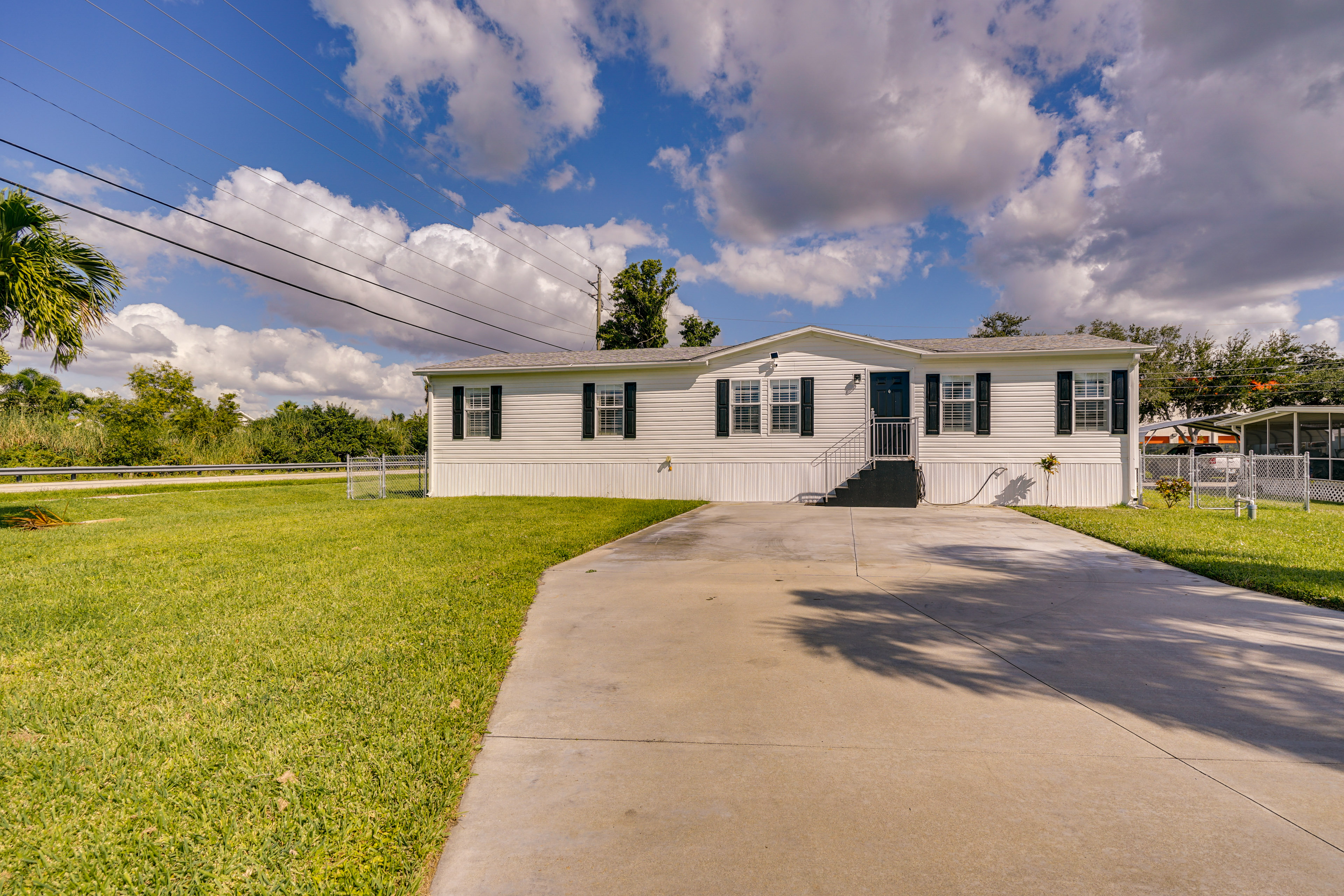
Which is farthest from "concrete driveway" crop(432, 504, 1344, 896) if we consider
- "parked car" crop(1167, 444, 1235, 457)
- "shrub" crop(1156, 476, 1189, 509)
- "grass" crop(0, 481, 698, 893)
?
"parked car" crop(1167, 444, 1235, 457)

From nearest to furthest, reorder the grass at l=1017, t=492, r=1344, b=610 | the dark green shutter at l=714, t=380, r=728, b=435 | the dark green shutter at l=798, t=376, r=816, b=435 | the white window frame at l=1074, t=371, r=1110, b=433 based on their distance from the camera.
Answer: the grass at l=1017, t=492, r=1344, b=610 < the white window frame at l=1074, t=371, r=1110, b=433 < the dark green shutter at l=798, t=376, r=816, b=435 < the dark green shutter at l=714, t=380, r=728, b=435

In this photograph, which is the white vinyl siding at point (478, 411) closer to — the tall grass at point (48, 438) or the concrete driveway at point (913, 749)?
the concrete driveway at point (913, 749)

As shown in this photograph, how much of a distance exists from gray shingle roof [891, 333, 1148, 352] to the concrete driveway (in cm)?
1086

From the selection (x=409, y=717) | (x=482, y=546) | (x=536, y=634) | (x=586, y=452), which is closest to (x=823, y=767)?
(x=409, y=717)

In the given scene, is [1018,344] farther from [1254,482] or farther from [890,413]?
[1254,482]

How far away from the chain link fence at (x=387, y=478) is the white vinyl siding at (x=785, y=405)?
36.4ft

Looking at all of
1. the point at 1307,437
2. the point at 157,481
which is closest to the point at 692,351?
the point at 157,481

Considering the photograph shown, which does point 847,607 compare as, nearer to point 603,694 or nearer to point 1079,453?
point 603,694

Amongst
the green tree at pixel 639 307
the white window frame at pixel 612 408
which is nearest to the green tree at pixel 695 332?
the green tree at pixel 639 307

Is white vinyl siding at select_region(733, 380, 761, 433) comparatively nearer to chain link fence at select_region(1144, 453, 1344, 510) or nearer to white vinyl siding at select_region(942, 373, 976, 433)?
white vinyl siding at select_region(942, 373, 976, 433)

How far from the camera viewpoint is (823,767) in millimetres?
2787

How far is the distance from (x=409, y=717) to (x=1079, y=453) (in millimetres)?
16851

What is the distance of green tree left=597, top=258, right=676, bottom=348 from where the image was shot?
30.6 metres

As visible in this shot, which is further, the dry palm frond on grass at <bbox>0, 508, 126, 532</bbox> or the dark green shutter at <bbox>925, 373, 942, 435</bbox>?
the dark green shutter at <bbox>925, 373, 942, 435</bbox>
